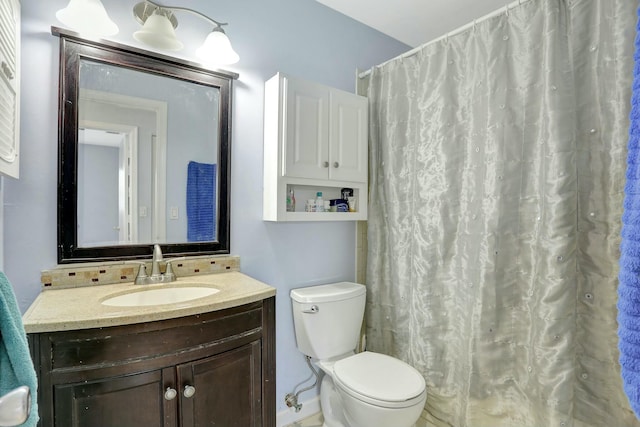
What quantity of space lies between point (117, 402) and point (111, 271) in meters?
0.57

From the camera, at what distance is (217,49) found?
149 cm

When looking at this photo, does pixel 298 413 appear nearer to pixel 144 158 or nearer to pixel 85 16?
pixel 144 158

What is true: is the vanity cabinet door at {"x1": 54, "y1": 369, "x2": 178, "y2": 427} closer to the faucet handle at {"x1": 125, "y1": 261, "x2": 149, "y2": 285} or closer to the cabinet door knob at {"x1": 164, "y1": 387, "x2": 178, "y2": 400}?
the cabinet door knob at {"x1": 164, "y1": 387, "x2": 178, "y2": 400}

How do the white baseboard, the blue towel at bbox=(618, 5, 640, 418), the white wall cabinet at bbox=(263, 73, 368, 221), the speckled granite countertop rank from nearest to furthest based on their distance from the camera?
the blue towel at bbox=(618, 5, 640, 418), the speckled granite countertop, the white wall cabinet at bbox=(263, 73, 368, 221), the white baseboard

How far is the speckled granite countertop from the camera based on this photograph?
2.98 feet

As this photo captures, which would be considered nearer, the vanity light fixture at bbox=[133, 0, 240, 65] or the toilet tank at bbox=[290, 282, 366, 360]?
the vanity light fixture at bbox=[133, 0, 240, 65]

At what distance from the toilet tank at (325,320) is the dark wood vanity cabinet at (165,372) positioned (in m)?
0.45

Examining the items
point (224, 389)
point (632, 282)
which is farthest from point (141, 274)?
point (632, 282)

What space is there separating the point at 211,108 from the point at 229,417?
1.35 metres

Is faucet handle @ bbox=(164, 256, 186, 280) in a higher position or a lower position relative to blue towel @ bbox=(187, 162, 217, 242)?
lower

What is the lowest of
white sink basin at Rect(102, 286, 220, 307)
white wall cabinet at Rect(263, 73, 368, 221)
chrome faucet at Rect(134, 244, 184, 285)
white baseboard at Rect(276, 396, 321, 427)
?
white baseboard at Rect(276, 396, 321, 427)

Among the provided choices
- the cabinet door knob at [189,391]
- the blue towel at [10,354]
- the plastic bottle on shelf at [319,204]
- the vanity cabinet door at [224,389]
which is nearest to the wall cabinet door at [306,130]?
the plastic bottle on shelf at [319,204]

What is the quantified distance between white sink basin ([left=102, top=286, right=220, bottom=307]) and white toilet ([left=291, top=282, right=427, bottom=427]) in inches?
21.5

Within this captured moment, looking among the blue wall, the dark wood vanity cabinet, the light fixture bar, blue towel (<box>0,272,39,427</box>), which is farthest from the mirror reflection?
blue towel (<box>0,272,39,427</box>)
